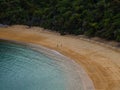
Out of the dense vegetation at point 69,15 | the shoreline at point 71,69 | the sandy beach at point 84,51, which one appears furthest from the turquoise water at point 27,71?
the dense vegetation at point 69,15

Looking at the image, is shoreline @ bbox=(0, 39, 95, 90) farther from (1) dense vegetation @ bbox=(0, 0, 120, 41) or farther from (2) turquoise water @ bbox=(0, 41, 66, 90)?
(1) dense vegetation @ bbox=(0, 0, 120, 41)

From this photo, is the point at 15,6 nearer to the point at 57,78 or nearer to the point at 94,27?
the point at 94,27

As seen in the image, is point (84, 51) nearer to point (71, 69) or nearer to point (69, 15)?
point (71, 69)

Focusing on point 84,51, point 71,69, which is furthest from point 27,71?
point 84,51

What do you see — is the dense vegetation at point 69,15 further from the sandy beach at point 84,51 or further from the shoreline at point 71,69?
the shoreline at point 71,69

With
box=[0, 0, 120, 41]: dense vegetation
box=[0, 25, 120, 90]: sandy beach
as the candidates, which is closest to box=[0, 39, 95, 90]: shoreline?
box=[0, 25, 120, 90]: sandy beach

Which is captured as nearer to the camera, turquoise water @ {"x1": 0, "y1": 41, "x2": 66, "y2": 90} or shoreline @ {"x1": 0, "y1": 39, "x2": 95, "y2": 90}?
shoreline @ {"x1": 0, "y1": 39, "x2": 95, "y2": 90}
